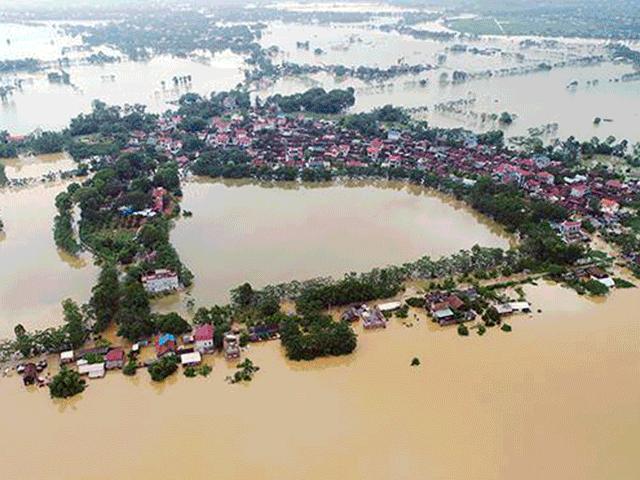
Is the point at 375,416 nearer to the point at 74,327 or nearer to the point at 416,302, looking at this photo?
the point at 416,302

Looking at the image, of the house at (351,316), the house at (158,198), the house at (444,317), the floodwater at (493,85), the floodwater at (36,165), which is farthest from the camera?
the floodwater at (493,85)

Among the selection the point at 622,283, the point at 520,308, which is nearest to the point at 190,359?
the point at 520,308

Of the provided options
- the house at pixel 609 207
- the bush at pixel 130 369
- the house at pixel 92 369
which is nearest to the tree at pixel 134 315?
the bush at pixel 130 369

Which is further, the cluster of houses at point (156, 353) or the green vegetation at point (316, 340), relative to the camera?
the green vegetation at point (316, 340)

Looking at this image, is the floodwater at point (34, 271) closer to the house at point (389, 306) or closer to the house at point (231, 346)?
the house at point (231, 346)

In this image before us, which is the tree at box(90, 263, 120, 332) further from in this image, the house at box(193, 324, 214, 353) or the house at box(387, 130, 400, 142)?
the house at box(387, 130, 400, 142)

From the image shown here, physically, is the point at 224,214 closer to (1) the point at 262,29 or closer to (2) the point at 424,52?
(2) the point at 424,52

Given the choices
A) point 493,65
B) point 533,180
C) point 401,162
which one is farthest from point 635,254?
point 493,65
